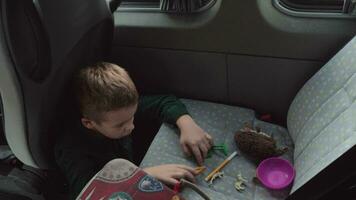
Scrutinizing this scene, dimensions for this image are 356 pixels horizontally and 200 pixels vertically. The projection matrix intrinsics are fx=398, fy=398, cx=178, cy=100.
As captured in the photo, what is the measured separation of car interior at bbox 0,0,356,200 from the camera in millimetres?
961

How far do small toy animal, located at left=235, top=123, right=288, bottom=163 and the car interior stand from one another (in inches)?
1.4

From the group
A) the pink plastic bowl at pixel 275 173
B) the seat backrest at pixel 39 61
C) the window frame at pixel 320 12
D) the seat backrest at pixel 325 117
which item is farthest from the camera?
the window frame at pixel 320 12

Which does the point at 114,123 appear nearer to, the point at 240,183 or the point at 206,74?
the point at 240,183

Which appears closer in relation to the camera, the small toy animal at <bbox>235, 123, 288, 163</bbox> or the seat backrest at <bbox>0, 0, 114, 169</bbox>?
the seat backrest at <bbox>0, 0, 114, 169</bbox>

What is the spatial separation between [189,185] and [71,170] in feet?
1.10

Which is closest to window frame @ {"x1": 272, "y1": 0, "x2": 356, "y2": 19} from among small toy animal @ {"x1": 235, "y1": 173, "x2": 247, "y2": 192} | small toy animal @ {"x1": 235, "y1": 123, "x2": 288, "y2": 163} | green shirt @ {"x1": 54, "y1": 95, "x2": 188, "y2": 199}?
small toy animal @ {"x1": 235, "y1": 123, "x2": 288, "y2": 163}

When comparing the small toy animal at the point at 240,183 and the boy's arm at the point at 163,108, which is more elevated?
the boy's arm at the point at 163,108

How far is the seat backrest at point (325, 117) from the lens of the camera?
3.41ft

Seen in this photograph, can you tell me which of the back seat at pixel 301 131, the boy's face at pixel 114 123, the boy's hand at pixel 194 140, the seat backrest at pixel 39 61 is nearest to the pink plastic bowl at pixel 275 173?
the back seat at pixel 301 131

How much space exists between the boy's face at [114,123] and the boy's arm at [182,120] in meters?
0.22

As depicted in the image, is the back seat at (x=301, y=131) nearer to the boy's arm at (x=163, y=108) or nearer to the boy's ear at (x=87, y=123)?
the boy's arm at (x=163, y=108)

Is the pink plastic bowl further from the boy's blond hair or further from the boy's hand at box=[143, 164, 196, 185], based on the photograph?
the boy's blond hair

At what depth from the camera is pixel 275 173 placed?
1.22 meters

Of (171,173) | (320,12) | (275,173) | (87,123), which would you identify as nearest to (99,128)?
(87,123)
